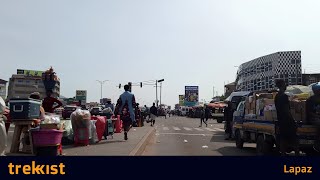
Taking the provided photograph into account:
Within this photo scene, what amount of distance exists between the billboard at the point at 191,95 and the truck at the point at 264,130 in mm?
102158

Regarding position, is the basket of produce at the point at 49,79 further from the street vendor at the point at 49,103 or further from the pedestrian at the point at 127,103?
the pedestrian at the point at 127,103

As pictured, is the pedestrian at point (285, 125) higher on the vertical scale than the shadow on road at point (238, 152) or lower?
higher

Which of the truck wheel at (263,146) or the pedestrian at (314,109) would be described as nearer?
the pedestrian at (314,109)

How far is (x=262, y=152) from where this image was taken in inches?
488

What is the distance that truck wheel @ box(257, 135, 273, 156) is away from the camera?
12.1m

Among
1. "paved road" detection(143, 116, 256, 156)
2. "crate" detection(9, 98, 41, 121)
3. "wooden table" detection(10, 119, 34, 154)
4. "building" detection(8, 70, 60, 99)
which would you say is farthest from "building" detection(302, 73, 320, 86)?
"crate" detection(9, 98, 41, 121)

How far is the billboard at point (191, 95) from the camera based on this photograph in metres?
119

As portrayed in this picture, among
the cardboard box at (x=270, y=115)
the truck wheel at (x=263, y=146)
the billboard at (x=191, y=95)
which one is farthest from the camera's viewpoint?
the billboard at (x=191, y=95)

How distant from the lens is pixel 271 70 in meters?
90.1

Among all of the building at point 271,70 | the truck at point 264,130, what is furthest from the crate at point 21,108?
the building at point 271,70

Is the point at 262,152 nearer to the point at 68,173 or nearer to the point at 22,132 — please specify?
the point at 22,132

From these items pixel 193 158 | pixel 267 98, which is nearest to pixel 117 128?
pixel 267 98

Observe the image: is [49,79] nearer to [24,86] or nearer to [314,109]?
[314,109]

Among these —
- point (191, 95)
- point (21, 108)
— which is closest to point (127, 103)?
point (21, 108)
